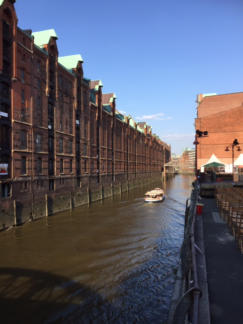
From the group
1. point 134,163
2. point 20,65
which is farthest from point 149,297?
point 134,163

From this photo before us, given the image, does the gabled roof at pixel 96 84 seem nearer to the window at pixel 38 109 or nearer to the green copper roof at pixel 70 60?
the green copper roof at pixel 70 60

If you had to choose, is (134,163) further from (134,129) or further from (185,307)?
(185,307)

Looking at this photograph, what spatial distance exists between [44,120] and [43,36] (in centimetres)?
1225

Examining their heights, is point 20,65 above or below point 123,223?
above

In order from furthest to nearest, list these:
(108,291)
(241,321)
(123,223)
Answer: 1. (123,223)
2. (108,291)
3. (241,321)

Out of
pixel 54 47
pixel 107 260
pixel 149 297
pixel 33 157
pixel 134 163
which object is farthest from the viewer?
pixel 134 163

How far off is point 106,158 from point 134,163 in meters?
26.1

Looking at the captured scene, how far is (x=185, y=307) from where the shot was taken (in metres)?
3.99

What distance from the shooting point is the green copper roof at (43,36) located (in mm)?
32812

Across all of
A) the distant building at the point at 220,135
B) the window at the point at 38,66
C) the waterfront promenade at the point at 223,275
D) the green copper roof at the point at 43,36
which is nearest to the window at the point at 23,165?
the window at the point at 38,66

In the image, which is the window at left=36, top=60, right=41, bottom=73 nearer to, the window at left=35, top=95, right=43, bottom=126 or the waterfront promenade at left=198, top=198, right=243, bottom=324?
the window at left=35, top=95, right=43, bottom=126

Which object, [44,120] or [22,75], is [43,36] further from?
[44,120]

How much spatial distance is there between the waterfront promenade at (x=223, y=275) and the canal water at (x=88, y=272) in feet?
10.9

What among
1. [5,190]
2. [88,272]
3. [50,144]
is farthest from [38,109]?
[88,272]
